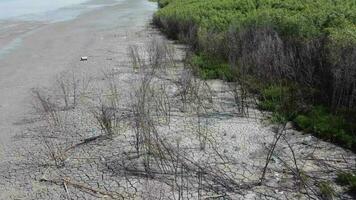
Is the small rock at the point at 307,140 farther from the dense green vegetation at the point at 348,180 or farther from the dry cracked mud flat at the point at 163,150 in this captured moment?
the dense green vegetation at the point at 348,180

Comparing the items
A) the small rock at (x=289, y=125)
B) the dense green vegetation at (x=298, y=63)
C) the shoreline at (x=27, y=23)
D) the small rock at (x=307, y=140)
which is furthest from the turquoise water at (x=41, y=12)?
the small rock at (x=307, y=140)

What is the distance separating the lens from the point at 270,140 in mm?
8320

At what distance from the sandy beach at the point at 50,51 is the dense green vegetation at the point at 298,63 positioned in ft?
12.9

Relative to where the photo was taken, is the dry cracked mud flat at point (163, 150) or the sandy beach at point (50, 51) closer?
the dry cracked mud flat at point (163, 150)

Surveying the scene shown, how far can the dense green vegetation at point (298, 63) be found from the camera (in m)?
8.88

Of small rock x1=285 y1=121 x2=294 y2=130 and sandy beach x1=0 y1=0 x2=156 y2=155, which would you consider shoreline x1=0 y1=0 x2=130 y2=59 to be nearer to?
sandy beach x1=0 y1=0 x2=156 y2=155

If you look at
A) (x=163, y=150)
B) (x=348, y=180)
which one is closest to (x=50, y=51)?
(x=163, y=150)

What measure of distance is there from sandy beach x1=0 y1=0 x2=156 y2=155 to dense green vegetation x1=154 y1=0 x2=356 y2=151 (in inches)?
155

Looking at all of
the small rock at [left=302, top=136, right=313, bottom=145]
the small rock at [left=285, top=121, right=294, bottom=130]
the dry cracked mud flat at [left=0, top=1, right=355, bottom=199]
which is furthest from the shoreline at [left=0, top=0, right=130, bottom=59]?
the small rock at [left=302, top=136, right=313, bottom=145]

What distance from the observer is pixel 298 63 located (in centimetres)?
1045

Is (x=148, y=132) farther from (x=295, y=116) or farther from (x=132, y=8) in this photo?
(x=132, y=8)

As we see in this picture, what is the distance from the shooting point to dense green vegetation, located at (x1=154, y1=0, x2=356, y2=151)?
29.1 feet

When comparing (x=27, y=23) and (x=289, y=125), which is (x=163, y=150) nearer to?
(x=289, y=125)

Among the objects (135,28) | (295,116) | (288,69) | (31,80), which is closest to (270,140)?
(295,116)
